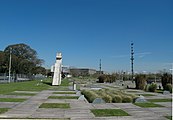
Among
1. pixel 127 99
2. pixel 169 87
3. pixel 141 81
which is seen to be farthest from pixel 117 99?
pixel 141 81

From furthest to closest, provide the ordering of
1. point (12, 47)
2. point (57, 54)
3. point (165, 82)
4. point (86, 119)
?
point (12, 47) < point (57, 54) < point (165, 82) < point (86, 119)

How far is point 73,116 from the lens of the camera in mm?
12359

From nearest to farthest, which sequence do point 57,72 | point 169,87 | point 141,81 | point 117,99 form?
point 117,99, point 169,87, point 141,81, point 57,72

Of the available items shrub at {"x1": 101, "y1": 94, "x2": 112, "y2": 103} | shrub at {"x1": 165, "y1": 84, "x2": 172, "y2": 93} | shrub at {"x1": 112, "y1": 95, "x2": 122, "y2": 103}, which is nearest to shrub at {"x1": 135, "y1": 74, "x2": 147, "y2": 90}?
shrub at {"x1": 165, "y1": 84, "x2": 172, "y2": 93}

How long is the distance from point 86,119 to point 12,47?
96037 mm

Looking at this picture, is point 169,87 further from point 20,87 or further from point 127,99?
point 20,87

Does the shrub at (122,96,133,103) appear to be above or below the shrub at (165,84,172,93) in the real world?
below

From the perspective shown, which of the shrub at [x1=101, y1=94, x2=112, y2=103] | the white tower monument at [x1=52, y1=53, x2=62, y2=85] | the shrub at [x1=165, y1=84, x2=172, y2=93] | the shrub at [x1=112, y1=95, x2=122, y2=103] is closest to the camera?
the shrub at [x1=101, y1=94, x2=112, y2=103]

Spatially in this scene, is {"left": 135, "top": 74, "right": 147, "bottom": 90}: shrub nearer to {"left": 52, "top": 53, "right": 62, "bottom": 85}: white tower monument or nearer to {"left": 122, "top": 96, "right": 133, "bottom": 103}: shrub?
{"left": 52, "top": 53, "right": 62, "bottom": 85}: white tower monument

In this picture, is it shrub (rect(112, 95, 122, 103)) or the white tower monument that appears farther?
the white tower monument

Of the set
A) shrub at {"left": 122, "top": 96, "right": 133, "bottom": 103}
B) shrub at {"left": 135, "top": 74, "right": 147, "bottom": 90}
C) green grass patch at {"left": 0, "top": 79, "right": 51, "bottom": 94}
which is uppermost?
shrub at {"left": 135, "top": 74, "right": 147, "bottom": 90}

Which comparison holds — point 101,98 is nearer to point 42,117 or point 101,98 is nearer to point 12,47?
point 42,117

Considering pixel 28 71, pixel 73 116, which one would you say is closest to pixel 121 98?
pixel 73 116

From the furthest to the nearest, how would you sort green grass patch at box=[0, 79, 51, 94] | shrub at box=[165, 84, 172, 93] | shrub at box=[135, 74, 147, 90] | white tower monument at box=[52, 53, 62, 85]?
white tower monument at box=[52, 53, 62, 85]
shrub at box=[135, 74, 147, 90]
shrub at box=[165, 84, 172, 93]
green grass patch at box=[0, 79, 51, 94]
